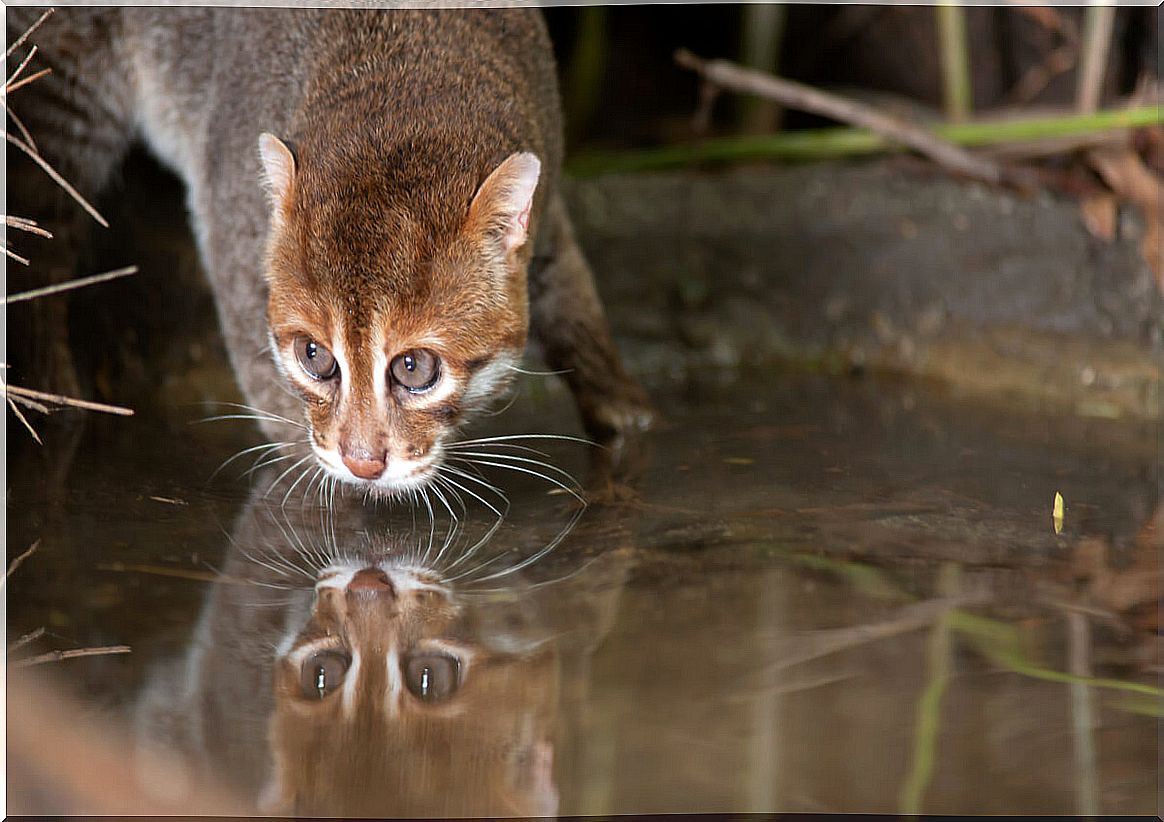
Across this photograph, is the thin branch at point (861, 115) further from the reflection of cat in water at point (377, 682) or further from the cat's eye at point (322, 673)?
the cat's eye at point (322, 673)

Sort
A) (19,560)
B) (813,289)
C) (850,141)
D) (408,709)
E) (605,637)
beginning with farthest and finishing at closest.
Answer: (850,141) → (813,289) → (19,560) → (605,637) → (408,709)

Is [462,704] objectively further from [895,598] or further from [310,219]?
[310,219]

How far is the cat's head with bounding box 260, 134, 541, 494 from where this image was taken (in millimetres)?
3346

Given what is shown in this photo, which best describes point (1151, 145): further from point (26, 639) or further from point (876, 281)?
point (26, 639)

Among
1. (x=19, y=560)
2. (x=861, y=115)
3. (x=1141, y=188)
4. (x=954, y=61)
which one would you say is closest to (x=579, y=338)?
(x=861, y=115)

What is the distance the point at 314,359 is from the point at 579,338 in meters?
1.28

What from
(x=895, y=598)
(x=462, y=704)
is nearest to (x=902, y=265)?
(x=895, y=598)

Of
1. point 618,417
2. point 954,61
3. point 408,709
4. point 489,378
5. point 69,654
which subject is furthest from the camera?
point 954,61

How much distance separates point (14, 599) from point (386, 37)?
6.75ft

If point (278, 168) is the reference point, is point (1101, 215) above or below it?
above

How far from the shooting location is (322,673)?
98.6 inches

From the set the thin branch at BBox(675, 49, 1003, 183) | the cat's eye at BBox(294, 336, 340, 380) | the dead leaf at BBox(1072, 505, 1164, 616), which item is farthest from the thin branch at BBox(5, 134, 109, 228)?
the thin branch at BBox(675, 49, 1003, 183)

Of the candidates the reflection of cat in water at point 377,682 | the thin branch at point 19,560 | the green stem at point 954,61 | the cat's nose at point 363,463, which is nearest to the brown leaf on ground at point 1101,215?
the green stem at point 954,61

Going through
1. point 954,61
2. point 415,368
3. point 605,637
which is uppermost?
point 954,61
